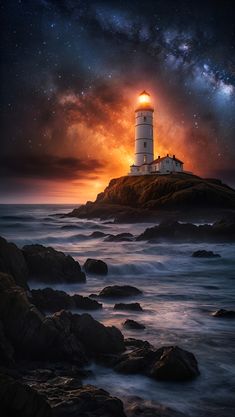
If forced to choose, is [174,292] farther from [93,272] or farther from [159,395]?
[159,395]

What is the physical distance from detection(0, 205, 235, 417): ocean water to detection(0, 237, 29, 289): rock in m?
1.78

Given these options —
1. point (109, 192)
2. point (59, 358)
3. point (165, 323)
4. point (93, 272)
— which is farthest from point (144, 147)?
point (59, 358)

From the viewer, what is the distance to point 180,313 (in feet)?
37.1

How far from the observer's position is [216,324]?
1002 cm

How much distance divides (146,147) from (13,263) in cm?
4584

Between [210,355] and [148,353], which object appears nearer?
[148,353]

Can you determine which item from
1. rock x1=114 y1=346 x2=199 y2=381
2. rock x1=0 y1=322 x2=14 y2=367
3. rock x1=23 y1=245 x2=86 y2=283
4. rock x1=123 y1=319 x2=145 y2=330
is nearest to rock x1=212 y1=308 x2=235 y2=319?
rock x1=123 y1=319 x2=145 y2=330

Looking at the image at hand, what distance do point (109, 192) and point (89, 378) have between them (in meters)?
51.0

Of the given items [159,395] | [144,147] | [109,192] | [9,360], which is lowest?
[159,395]

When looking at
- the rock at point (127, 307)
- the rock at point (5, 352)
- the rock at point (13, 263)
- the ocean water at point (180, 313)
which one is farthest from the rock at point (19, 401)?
the rock at point (13, 263)

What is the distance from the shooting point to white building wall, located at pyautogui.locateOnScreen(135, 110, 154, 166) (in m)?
54.9

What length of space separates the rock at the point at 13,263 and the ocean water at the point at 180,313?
1780 mm

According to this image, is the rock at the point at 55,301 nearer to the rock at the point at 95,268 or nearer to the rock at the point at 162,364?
the rock at the point at 162,364

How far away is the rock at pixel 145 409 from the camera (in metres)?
5.57
